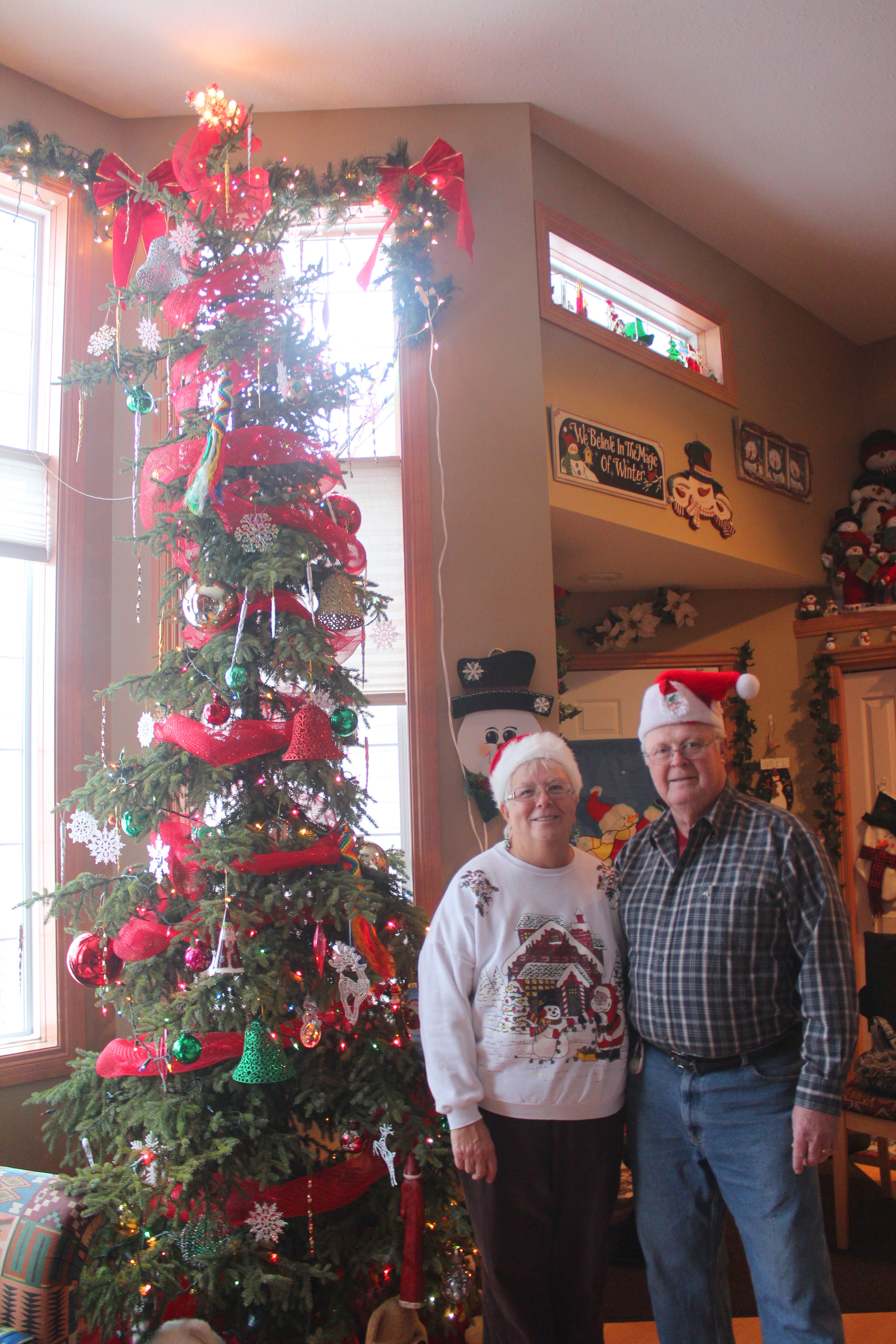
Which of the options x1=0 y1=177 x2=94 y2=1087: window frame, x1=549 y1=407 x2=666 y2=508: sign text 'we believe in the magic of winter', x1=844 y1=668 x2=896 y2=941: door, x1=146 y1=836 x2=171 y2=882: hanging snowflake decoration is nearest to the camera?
x1=146 y1=836 x2=171 y2=882: hanging snowflake decoration

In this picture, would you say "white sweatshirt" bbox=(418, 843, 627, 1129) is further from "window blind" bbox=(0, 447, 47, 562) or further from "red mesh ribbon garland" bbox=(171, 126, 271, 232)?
"window blind" bbox=(0, 447, 47, 562)

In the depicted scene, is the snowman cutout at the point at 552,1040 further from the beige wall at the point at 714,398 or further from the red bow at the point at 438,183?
the red bow at the point at 438,183

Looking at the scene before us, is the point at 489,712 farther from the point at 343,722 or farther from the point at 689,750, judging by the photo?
the point at 689,750

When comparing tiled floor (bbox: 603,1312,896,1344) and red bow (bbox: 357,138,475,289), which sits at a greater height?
red bow (bbox: 357,138,475,289)

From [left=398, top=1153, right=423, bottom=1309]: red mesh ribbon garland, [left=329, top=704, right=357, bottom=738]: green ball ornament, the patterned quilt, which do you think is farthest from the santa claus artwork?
the patterned quilt

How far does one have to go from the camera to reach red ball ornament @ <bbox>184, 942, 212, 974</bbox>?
188 centimetres

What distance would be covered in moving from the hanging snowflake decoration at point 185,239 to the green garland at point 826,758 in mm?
3614

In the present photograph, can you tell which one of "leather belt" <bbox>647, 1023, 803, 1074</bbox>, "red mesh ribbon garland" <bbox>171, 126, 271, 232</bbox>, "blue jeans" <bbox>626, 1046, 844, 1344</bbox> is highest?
"red mesh ribbon garland" <bbox>171, 126, 271, 232</bbox>

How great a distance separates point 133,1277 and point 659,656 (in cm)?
342

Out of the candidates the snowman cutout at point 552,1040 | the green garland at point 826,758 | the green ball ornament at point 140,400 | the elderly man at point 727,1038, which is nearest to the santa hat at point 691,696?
the elderly man at point 727,1038

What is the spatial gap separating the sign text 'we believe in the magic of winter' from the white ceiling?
3.48 ft

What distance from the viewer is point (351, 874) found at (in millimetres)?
1949

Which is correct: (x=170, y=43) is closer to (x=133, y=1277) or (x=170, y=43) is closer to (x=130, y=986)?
(x=130, y=986)

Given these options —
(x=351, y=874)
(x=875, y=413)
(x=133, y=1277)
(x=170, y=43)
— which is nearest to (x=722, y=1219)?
(x=351, y=874)
